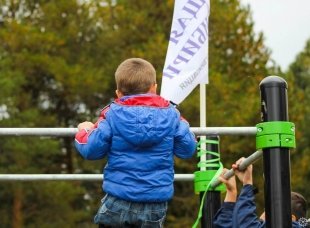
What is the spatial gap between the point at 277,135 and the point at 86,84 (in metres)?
20.0

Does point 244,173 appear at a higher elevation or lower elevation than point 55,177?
lower

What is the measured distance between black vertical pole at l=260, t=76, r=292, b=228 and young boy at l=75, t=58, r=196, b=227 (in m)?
0.40

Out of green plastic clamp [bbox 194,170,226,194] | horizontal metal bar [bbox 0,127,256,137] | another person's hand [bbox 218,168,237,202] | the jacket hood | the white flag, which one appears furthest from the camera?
the white flag

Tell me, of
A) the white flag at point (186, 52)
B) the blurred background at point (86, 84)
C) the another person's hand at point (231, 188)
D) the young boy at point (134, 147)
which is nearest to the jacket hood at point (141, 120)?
the young boy at point (134, 147)

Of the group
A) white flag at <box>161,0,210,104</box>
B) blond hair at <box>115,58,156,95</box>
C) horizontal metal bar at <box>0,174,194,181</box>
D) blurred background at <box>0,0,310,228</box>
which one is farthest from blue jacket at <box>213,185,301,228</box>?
blurred background at <box>0,0,310,228</box>

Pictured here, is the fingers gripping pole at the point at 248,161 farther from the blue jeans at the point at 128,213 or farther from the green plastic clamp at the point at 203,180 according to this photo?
the green plastic clamp at the point at 203,180

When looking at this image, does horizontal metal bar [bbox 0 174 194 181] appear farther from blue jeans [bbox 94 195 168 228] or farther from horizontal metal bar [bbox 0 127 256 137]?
blue jeans [bbox 94 195 168 228]

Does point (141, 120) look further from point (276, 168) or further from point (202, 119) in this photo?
point (202, 119)

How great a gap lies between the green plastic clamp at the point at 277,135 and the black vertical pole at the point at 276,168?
0.02 metres

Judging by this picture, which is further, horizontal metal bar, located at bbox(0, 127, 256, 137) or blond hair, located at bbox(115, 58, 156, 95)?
horizontal metal bar, located at bbox(0, 127, 256, 137)

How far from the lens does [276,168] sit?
3096 mm

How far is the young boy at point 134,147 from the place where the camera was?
3.28 m

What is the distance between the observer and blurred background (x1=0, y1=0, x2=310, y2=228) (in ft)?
71.5

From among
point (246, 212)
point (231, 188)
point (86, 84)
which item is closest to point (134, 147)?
point (246, 212)
